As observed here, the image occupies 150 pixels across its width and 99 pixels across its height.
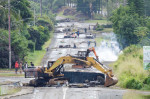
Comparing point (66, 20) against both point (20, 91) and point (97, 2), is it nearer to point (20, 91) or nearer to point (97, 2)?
point (97, 2)

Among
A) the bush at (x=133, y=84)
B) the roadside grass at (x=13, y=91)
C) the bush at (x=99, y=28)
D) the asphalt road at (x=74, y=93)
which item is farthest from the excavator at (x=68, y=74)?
the bush at (x=99, y=28)

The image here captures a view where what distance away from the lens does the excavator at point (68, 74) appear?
109 feet

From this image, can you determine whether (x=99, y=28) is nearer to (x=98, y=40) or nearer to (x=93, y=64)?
(x=98, y=40)

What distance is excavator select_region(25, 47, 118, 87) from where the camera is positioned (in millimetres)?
33156

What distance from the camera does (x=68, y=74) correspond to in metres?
35.6

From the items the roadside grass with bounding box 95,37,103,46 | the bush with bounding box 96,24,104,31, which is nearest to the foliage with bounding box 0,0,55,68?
the roadside grass with bounding box 95,37,103,46

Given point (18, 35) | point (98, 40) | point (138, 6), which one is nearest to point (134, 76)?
point (18, 35)

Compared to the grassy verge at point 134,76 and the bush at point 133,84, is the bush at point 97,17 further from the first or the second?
the bush at point 133,84

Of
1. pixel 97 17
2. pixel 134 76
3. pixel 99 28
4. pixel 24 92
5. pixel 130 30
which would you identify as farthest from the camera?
pixel 97 17

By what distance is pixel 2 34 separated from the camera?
58.2 m

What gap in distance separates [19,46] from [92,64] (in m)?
26.0

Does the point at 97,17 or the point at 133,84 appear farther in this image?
the point at 97,17

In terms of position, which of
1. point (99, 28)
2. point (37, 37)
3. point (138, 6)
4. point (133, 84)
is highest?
point (138, 6)

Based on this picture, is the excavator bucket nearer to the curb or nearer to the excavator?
the excavator
